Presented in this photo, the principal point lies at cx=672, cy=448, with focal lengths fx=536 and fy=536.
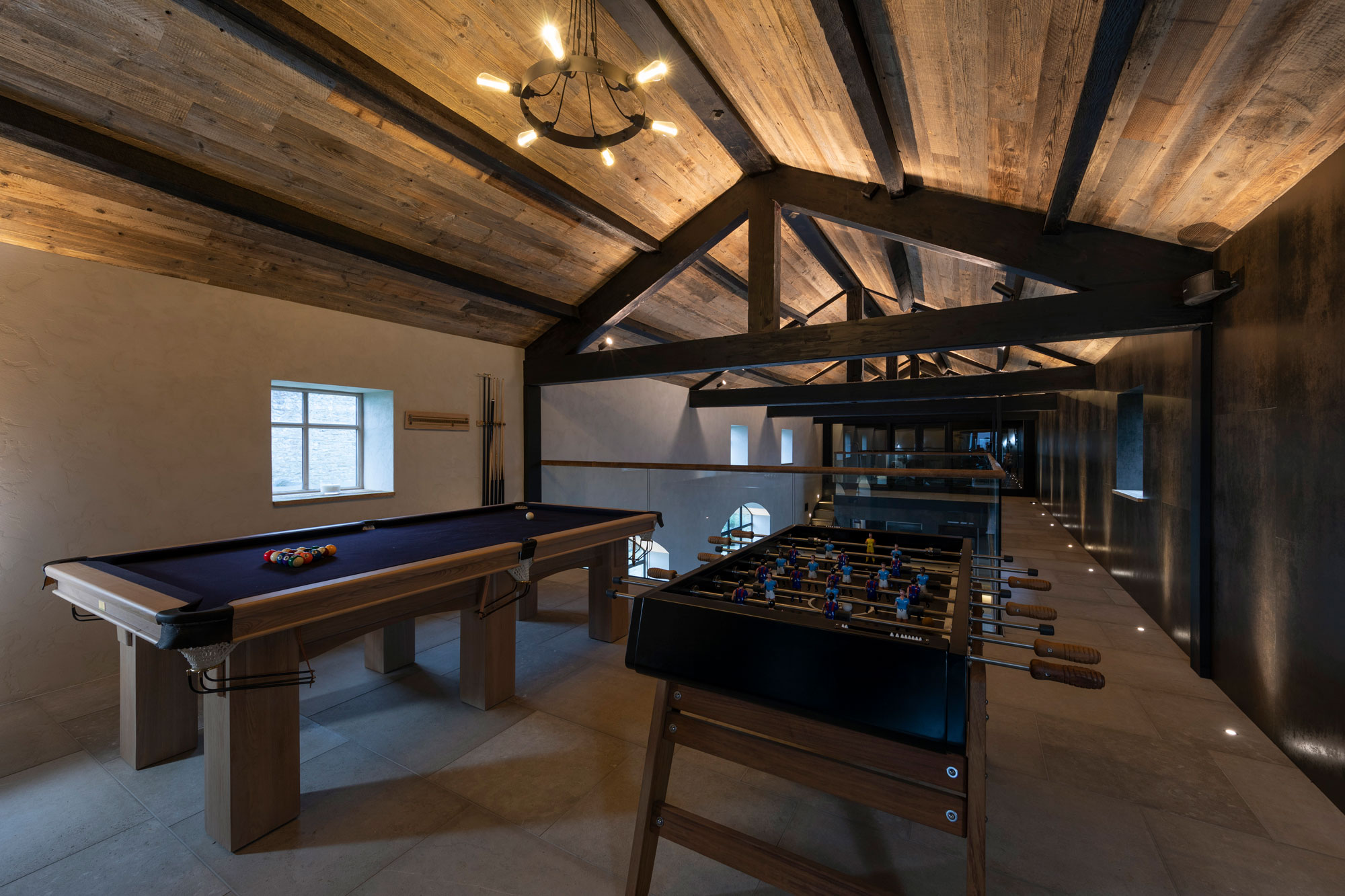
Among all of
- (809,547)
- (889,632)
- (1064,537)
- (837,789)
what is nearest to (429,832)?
(837,789)

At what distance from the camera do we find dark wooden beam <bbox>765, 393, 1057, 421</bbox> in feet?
28.8

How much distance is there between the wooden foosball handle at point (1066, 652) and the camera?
50.3 inches

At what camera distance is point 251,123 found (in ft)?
8.73

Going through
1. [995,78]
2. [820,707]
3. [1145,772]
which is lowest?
[1145,772]

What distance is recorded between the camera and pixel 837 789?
4.04 feet

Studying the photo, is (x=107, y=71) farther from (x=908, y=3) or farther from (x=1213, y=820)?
(x=1213, y=820)

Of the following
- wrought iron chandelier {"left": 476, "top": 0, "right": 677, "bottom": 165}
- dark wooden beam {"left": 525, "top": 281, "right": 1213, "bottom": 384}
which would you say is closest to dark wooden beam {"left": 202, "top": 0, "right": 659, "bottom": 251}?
wrought iron chandelier {"left": 476, "top": 0, "right": 677, "bottom": 165}

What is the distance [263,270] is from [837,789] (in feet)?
13.3

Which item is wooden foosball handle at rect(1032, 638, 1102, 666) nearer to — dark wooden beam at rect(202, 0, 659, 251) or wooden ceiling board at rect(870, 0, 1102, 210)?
wooden ceiling board at rect(870, 0, 1102, 210)

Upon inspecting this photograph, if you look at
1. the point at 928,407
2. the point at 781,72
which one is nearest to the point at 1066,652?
the point at 781,72

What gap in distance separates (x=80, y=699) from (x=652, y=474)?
12.3 feet

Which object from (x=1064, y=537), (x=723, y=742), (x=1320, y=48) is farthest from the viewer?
(x=1064, y=537)

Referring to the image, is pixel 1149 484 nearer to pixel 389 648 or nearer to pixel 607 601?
pixel 607 601

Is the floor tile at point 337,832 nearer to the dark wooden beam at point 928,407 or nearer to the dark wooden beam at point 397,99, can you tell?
the dark wooden beam at point 397,99
